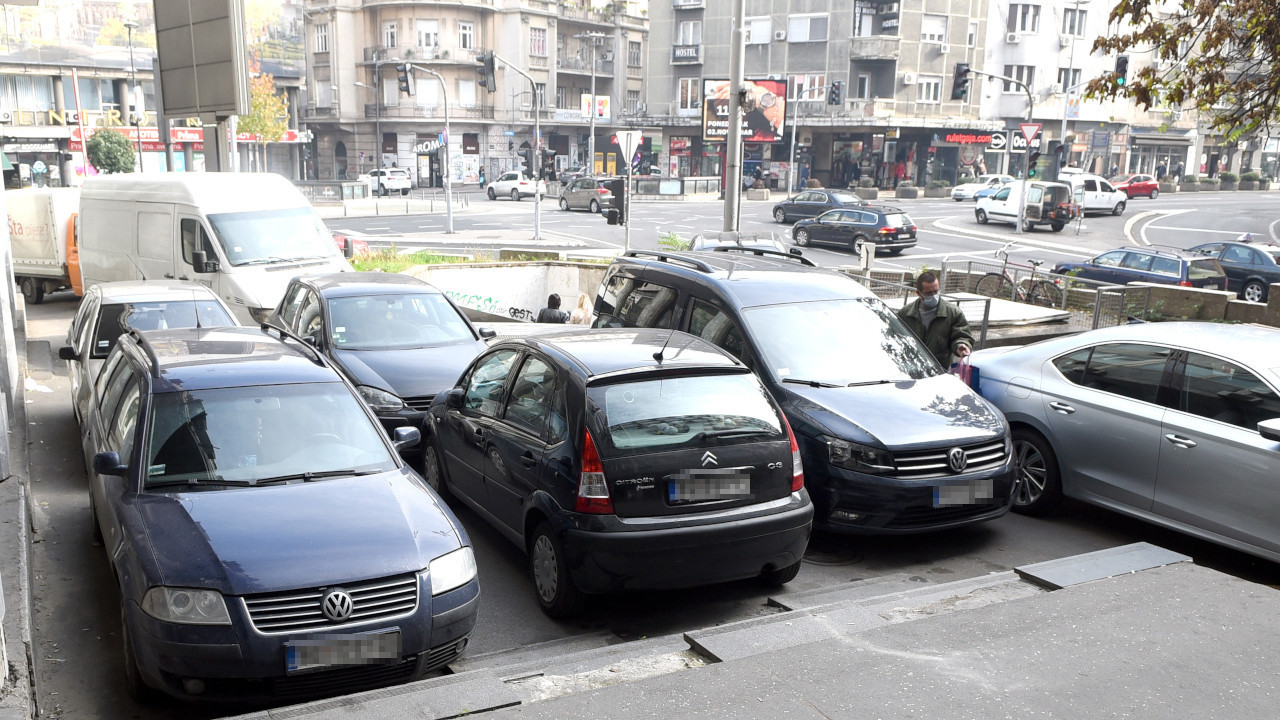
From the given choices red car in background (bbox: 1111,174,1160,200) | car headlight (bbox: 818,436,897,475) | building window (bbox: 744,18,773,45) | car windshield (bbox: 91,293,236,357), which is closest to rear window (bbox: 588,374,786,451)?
car headlight (bbox: 818,436,897,475)

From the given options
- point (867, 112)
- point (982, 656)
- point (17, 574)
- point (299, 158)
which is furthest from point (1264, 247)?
point (299, 158)

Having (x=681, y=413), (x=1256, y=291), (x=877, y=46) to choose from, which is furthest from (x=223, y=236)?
(x=877, y=46)

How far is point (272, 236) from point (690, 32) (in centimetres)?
6704

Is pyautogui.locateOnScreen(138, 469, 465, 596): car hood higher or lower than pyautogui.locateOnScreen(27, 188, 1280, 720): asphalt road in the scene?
higher

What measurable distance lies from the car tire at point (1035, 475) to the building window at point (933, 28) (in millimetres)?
66865

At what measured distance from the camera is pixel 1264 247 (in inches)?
984

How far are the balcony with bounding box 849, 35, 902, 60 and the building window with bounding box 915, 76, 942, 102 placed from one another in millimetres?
2795

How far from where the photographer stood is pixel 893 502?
6.45 meters

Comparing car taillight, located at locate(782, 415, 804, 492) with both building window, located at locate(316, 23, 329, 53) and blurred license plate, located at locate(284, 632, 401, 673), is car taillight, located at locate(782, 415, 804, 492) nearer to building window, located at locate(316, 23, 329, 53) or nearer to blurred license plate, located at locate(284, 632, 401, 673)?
blurred license plate, located at locate(284, 632, 401, 673)

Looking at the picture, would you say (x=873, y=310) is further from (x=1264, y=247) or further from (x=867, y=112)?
(x=867, y=112)

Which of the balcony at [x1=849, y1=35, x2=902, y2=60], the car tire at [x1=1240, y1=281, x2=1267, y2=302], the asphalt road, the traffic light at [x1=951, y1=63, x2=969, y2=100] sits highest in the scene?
the balcony at [x1=849, y1=35, x2=902, y2=60]

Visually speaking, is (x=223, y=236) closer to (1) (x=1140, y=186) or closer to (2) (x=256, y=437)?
(2) (x=256, y=437)

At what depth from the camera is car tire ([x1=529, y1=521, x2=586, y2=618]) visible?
18.3ft

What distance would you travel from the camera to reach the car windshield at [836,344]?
7.36 metres
